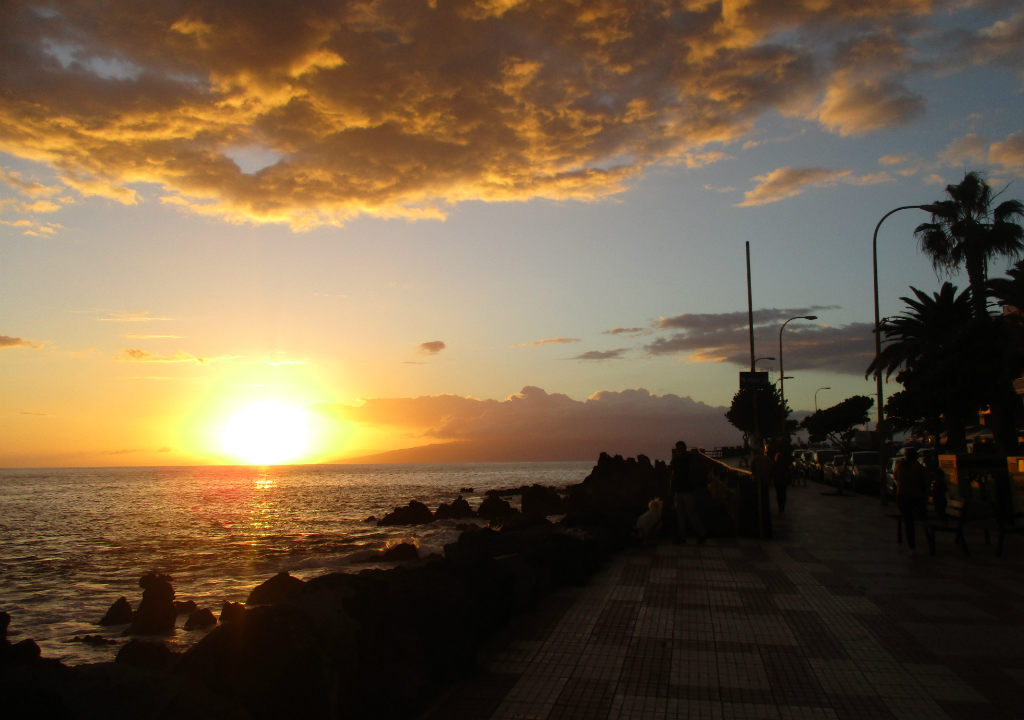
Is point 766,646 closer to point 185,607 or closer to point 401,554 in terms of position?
point 185,607

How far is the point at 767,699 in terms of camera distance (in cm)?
553

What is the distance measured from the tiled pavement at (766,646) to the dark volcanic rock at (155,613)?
7.82m

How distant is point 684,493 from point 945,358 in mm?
22326

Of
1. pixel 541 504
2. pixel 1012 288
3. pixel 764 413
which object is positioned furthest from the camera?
pixel 764 413

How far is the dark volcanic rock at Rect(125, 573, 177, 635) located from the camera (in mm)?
13078

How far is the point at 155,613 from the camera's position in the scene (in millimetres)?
13453

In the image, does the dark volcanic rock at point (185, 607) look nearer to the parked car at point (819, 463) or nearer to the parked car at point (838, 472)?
the parked car at point (838, 472)

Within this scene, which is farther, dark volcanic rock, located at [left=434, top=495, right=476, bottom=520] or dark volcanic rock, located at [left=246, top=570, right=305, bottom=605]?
dark volcanic rock, located at [left=434, top=495, right=476, bottom=520]

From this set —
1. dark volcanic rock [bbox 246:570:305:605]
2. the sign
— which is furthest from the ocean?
the sign

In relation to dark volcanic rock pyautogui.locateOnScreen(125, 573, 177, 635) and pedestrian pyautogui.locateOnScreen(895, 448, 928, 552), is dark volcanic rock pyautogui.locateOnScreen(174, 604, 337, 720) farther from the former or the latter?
pedestrian pyautogui.locateOnScreen(895, 448, 928, 552)

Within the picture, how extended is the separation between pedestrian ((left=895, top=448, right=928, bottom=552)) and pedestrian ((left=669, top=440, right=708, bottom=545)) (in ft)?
10.7

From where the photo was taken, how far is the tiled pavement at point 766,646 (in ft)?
17.9

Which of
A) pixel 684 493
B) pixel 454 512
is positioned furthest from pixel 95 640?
pixel 454 512

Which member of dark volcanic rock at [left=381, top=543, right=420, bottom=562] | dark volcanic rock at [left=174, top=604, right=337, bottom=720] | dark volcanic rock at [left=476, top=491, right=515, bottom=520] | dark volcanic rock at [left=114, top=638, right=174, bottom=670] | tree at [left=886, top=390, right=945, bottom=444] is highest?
tree at [left=886, top=390, right=945, bottom=444]
